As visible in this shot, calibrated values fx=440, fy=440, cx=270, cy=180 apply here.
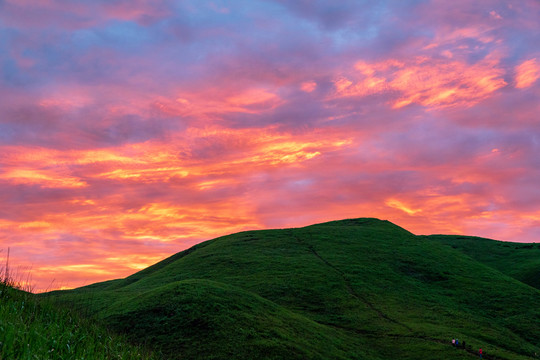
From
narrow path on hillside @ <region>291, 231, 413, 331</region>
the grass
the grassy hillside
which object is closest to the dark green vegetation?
narrow path on hillside @ <region>291, 231, 413, 331</region>

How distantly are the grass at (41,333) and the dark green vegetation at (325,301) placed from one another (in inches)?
132

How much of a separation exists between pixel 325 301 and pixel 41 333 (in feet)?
202

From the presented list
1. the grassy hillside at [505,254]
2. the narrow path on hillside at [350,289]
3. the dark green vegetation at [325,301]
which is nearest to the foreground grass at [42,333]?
the dark green vegetation at [325,301]

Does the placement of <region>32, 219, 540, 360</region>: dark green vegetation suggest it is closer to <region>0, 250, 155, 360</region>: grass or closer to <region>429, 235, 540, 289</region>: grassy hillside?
<region>429, 235, 540, 289</region>: grassy hillside

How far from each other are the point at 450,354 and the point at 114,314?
3878 cm

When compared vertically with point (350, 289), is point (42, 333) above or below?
below

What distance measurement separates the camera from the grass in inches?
424

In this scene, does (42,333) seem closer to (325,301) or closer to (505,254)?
(325,301)

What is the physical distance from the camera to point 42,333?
12.8 metres

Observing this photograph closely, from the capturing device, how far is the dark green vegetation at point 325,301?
145 ft

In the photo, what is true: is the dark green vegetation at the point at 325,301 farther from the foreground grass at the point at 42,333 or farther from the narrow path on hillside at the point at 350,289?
the foreground grass at the point at 42,333

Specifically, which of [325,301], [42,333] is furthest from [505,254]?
[42,333]

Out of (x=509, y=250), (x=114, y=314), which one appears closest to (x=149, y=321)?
(x=114, y=314)

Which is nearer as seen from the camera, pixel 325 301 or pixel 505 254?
pixel 325 301
